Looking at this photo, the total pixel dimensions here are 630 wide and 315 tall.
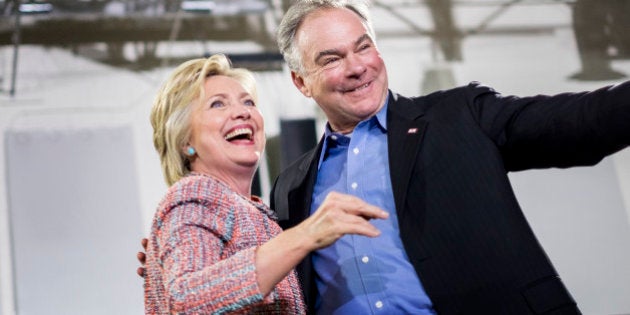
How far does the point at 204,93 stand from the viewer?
165 centimetres

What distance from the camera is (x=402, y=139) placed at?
1648 millimetres

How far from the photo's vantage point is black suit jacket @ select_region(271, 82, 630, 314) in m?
1.36

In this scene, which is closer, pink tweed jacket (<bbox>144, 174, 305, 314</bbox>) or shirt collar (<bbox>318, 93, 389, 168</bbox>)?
pink tweed jacket (<bbox>144, 174, 305, 314</bbox>)

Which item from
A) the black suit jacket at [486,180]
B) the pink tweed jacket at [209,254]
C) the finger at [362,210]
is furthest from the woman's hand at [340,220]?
the black suit jacket at [486,180]

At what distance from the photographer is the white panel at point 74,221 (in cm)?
323

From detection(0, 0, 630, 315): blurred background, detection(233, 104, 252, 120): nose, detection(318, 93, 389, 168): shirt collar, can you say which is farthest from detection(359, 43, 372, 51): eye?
detection(0, 0, 630, 315): blurred background

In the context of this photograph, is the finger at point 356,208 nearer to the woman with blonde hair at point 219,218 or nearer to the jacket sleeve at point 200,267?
the woman with blonde hair at point 219,218

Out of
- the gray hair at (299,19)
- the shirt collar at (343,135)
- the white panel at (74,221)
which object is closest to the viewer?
the shirt collar at (343,135)

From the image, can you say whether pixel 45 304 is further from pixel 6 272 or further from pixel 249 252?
pixel 249 252

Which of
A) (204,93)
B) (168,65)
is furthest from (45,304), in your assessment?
(204,93)

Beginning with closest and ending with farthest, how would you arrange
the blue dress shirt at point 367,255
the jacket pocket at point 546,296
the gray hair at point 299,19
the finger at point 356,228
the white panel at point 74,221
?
the finger at point 356,228 < the jacket pocket at point 546,296 < the blue dress shirt at point 367,255 < the gray hair at point 299,19 < the white panel at point 74,221

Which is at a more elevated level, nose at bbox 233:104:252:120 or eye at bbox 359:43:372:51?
eye at bbox 359:43:372:51

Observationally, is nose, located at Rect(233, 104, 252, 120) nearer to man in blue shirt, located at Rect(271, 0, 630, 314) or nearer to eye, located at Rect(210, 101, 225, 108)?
eye, located at Rect(210, 101, 225, 108)

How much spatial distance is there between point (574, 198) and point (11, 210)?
282cm
